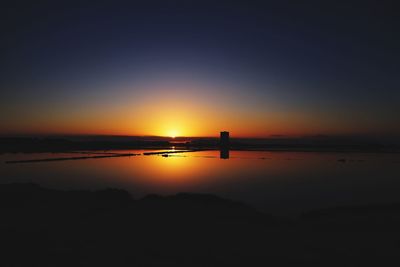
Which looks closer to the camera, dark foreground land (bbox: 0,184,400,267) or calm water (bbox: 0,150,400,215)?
dark foreground land (bbox: 0,184,400,267)

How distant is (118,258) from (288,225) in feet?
18.0

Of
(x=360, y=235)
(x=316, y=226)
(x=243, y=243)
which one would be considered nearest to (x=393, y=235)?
(x=360, y=235)

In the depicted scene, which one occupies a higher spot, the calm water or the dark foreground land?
the dark foreground land

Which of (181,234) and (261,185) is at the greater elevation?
(181,234)

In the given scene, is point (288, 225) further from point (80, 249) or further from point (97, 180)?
point (97, 180)

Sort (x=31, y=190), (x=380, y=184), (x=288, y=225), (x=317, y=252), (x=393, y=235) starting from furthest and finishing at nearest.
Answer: (x=380, y=184), (x=31, y=190), (x=288, y=225), (x=393, y=235), (x=317, y=252)

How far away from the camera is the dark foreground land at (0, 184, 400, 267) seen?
283 inches

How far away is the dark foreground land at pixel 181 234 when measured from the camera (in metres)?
7.18

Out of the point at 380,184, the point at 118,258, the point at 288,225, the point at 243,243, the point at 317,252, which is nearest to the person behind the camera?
the point at 118,258

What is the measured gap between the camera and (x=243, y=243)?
27.2 ft

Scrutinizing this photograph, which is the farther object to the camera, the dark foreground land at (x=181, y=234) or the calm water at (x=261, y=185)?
the calm water at (x=261, y=185)

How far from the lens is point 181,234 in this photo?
8977 millimetres

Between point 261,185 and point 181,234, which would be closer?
point 181,234

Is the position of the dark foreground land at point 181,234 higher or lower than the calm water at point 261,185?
higher
